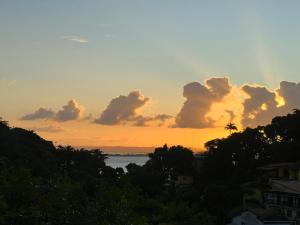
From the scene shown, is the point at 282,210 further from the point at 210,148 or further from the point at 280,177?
Answer: the point at 210,148

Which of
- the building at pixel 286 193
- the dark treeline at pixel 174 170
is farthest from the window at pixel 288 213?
the dark treeline at pixel 174 170

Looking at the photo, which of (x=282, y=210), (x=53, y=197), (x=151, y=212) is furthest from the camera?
(x=282, y=210)

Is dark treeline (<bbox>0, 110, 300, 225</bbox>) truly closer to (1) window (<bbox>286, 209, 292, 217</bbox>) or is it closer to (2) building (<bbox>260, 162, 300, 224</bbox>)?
(2) building (<bbox>260, 162, 300, 224</bbox>)

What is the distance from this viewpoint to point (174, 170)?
103 meters

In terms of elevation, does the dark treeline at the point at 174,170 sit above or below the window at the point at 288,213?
above

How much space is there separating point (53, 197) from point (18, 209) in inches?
197

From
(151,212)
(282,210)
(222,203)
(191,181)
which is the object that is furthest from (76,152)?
(151,212)

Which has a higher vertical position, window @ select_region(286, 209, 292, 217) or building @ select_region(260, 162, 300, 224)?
building @ select_region(260, 162, 300, 224)

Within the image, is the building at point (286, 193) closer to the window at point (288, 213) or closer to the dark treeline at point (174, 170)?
the window at point (288, 213)

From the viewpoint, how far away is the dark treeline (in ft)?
157

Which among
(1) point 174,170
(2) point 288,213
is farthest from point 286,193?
(1) point 174,170

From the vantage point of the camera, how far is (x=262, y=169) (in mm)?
87562

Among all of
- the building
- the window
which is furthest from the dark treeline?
the window

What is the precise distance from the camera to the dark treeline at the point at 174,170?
157 ft
